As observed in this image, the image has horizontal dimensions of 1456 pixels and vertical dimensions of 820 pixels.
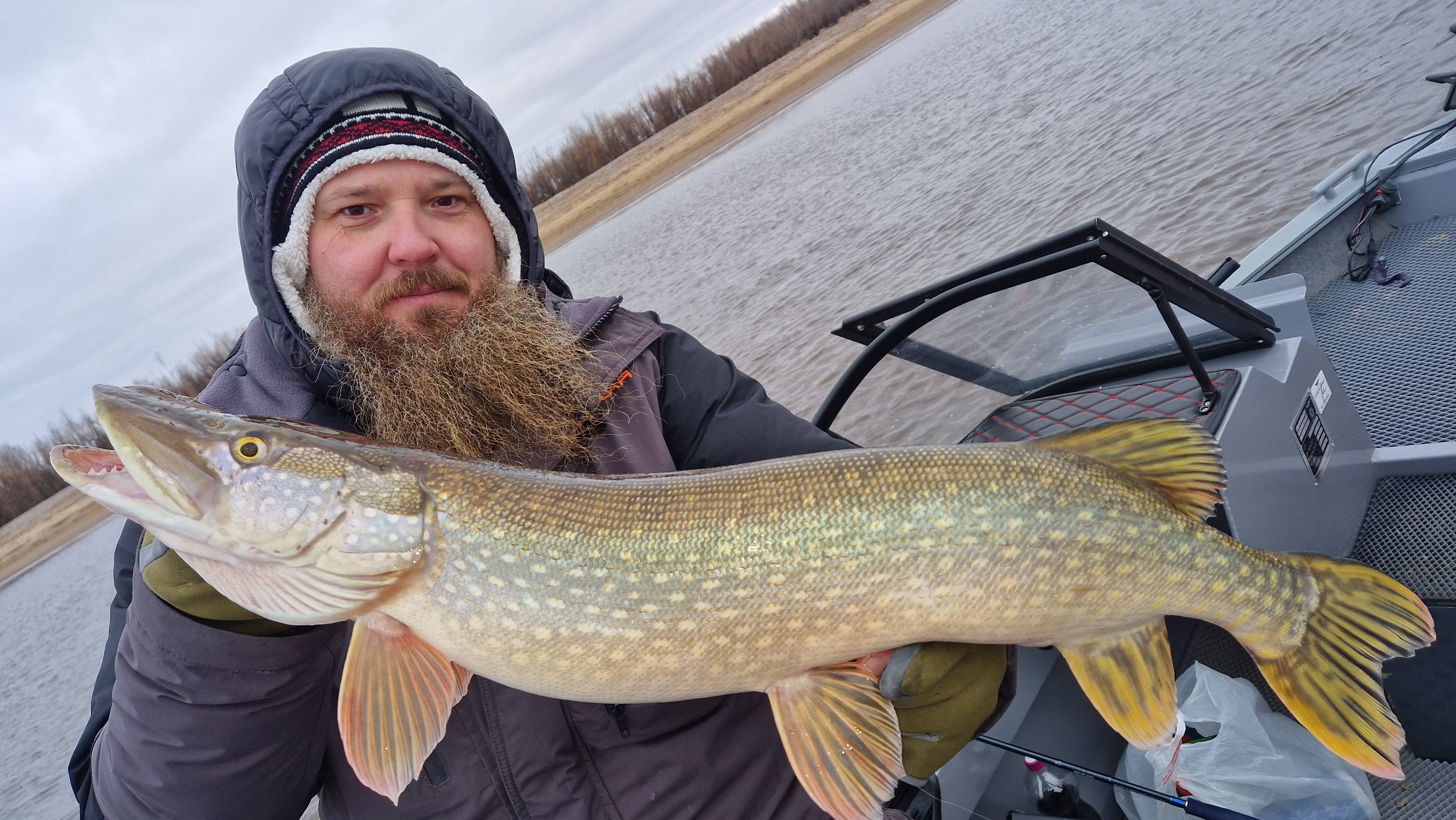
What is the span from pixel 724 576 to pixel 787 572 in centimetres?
14

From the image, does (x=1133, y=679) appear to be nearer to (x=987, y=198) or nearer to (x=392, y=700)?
(x=392, y=700)

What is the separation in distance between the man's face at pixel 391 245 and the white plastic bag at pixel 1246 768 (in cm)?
243

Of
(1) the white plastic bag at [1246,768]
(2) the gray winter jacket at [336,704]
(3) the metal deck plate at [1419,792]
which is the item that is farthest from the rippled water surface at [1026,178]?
(3) the metal deck plate at [1419,792]

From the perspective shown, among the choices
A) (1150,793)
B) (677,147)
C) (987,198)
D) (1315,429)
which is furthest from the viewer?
(677,147)

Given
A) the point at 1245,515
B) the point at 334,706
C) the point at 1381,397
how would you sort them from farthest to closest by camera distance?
the point at 1381,397
the point at 1245,515
the point at 334,706

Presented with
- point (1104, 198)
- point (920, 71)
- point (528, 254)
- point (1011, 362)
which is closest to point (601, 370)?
point (528, 254)

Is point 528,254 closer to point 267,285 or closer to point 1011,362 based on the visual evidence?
point 267,285

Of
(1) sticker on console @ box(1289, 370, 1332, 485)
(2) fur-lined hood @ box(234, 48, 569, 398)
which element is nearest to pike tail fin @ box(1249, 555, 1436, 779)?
(1) sticker on console @ box(1289, 370, 1332, 485)

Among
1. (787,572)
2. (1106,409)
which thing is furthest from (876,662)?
(1106,409)

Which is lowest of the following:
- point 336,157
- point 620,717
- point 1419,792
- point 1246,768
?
point 1419,792

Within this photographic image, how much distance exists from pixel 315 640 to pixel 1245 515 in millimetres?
2323

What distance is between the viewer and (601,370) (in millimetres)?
2174

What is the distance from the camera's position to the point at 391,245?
226cm

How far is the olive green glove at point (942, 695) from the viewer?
5.59ft
